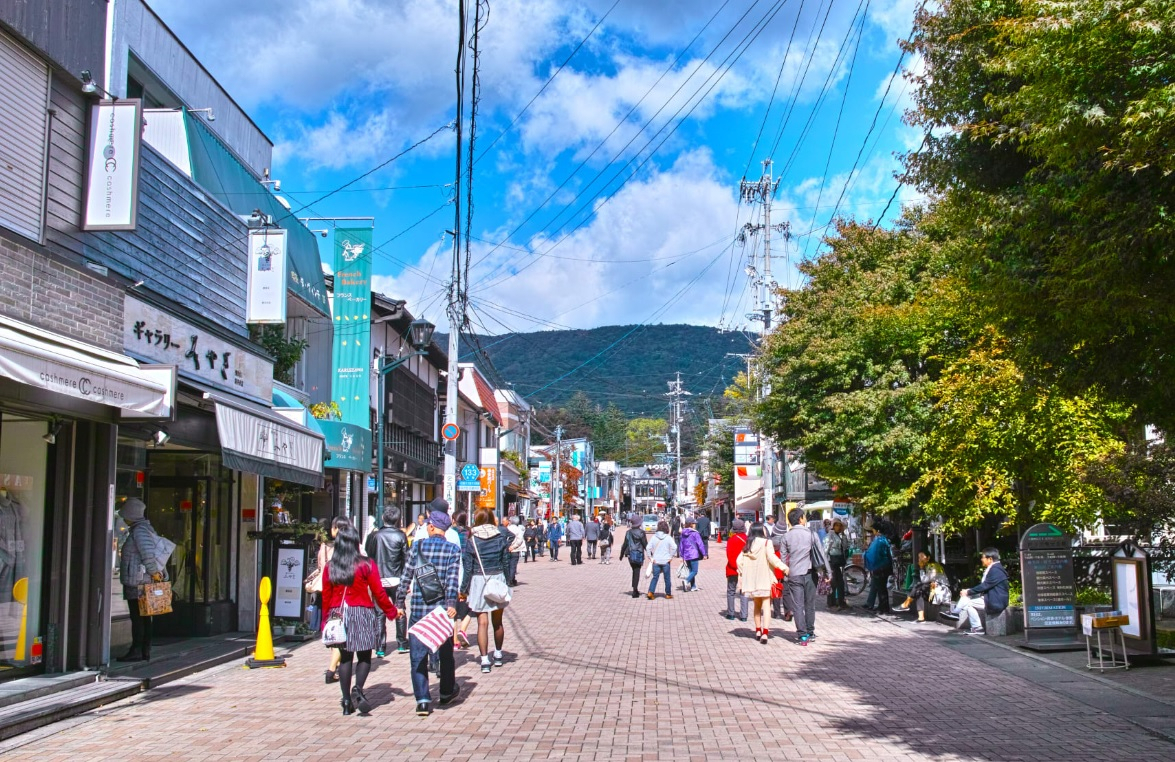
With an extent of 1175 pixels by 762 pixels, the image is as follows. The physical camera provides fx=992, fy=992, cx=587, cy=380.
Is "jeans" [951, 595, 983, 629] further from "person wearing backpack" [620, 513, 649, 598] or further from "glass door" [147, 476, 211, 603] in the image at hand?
"glass door" [147, 476, 211, 603]

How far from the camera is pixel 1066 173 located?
23.4ft

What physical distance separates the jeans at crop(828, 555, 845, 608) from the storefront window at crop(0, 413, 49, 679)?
12.9m

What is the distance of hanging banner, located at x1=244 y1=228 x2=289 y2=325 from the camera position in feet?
50.6

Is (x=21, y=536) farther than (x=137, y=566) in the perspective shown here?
No

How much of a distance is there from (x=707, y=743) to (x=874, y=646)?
657cm

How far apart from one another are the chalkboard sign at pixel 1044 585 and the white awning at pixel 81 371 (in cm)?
1026

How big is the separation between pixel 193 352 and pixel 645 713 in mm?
7662

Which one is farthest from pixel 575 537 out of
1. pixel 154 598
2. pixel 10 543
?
pixel 10 543

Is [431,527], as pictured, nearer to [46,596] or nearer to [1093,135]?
[46,596]

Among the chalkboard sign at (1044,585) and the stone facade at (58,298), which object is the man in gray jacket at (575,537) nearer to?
the chalkboard sign at (1044,585)

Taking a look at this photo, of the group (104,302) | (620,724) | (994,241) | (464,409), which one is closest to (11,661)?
(104,302)

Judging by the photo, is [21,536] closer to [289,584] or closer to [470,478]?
[289,584]

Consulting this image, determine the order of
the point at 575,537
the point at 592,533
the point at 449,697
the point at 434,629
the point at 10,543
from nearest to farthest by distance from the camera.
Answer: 1. the point at 434,629
2. the point at 449,697
3. the point at 10,543
4. the point at 575,537
5. the point at 592,533

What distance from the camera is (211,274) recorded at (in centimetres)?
1395
